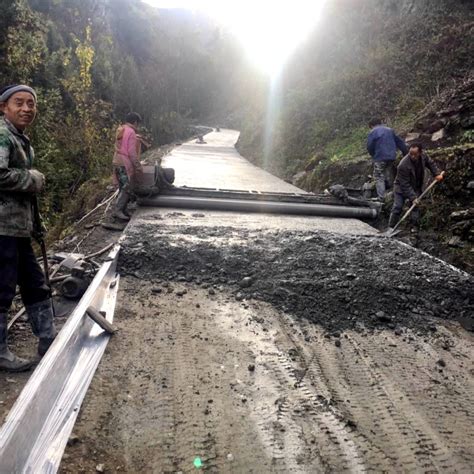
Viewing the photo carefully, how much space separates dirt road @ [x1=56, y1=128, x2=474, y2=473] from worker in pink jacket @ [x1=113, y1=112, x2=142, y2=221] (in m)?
1.73

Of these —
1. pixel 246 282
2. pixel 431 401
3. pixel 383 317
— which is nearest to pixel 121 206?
pixel 246 282

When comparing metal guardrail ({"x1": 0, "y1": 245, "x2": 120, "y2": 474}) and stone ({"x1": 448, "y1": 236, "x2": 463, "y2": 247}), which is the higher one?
metal guardrail ({"x1": 0, "y1": 245, "x2": 120, "y2": 474})

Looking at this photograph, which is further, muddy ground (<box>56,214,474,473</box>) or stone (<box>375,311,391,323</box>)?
stone (<box>375,311,391,323</box>)

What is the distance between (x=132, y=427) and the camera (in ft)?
7.04

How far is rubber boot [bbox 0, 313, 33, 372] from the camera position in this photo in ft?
8.95

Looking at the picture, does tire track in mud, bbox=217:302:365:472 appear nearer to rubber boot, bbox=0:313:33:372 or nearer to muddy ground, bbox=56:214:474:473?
muddy ground, bbox=56:214:474:473

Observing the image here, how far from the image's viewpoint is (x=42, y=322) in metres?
2.96

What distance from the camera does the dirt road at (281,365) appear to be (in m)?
2.03

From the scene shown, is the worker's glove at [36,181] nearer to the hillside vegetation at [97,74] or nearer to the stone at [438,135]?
the hillside vegetation at [97,74]

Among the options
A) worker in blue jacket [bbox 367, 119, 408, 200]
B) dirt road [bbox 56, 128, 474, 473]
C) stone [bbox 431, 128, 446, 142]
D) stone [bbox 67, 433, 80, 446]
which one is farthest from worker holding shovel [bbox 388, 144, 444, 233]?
stone [bbox 67, 433, 80, 446]

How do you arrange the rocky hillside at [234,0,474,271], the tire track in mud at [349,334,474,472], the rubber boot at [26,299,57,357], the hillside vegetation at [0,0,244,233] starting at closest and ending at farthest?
the tire track in mud at [349,334,474,472] < the rubber boot at [26,299,57,357] < the rocky hillside at [234,0,474,271] < the hillside vegetation at [0,0,244,233]

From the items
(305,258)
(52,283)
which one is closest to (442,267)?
(305,258)

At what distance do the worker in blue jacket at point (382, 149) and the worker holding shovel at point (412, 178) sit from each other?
3.19 ft

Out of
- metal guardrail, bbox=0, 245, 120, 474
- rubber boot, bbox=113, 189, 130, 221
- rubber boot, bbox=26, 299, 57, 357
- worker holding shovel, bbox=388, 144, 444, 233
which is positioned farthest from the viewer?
worker holding shovel, bbox=388, 144, 444, 233
